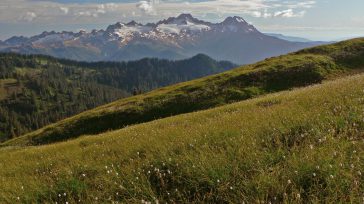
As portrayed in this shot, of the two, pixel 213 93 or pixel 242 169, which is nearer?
pixel 242 169

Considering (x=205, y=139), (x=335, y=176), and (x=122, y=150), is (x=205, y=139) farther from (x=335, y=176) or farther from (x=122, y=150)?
(x=335, y=176)

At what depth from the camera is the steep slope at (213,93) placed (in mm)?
51281

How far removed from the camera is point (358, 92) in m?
12.0

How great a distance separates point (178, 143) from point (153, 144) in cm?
87

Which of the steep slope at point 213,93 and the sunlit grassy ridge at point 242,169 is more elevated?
the sunlit grassy ridge at point 242,169

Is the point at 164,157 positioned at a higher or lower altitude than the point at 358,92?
A: lower

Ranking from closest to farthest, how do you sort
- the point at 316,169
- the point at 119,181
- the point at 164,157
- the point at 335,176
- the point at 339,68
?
1. the point at 335,176
2. the point at 316,169
3. the point at 119,181
4. the point at 164,157
5. the point at 339,68

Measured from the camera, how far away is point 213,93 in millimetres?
53031

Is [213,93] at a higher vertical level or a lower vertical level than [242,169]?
lower

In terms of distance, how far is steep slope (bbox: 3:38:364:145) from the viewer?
168 feet

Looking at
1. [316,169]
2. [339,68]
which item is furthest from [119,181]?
[339,68]

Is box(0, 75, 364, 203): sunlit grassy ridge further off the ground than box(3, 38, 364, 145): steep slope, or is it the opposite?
box(0, 75, 364, 203): sunlit grassy ridge

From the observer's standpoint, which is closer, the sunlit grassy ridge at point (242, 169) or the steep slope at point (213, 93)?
the sunlit grassy ridge at point (242, 169)

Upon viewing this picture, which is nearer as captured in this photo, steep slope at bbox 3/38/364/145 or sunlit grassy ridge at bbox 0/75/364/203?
sunlit grassy ridge at bbox 0/75/364/203
